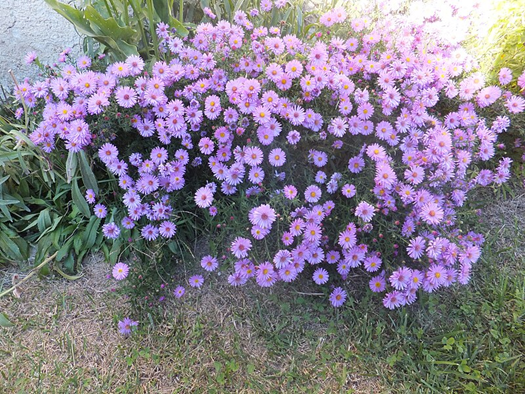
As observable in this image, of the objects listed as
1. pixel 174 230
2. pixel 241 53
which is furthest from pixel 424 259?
pixel 241 53

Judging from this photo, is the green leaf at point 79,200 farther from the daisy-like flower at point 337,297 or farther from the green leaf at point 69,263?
the daisy-like flower at point 337,297

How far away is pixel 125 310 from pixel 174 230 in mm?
466

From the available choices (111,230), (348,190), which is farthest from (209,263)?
(348,190)

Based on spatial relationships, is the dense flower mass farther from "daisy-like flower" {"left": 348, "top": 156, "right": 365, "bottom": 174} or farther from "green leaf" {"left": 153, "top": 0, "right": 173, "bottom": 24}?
"green leaf" {"left": 153, "top": 0, "right": 173, "bottom": 24}

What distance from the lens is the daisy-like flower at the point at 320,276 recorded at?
1.84 metres

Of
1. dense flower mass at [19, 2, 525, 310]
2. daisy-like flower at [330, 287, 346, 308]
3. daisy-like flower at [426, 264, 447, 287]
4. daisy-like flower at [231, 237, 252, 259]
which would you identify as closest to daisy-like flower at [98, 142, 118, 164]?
dense flower mass at [19, 2, 525, 310]

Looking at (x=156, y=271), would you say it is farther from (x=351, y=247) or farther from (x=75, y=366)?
(x=351, y=247)

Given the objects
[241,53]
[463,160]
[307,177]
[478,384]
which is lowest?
[478,384]

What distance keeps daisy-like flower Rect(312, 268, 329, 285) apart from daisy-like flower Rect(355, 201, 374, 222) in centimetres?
34

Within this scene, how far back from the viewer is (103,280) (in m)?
2.09

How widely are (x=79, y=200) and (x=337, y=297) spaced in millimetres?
1326

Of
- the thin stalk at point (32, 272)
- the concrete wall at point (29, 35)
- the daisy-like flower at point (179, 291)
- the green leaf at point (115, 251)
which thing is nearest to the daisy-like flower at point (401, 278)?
the daisy-like flower at point (179, 291)

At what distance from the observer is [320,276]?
6.05 ft

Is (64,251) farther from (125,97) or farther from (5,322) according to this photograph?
(125,97)
